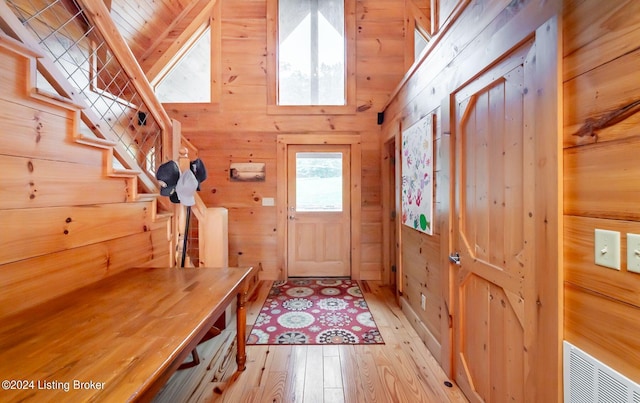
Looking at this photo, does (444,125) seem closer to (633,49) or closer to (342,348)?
(633,49)

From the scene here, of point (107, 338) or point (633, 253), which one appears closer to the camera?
point (633, 253)

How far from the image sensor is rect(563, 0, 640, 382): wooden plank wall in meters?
0.70

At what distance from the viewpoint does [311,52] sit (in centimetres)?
355

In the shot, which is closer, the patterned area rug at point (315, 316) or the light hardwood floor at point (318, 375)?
the light hardwood floor at point (318, 375)

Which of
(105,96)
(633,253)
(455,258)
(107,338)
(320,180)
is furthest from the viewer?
(320,180)

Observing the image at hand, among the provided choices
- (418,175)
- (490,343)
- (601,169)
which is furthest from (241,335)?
(601,169)

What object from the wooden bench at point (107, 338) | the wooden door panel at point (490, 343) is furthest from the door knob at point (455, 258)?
the wooden bench at point (107, 338)

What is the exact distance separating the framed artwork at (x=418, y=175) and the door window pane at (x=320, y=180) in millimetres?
1193

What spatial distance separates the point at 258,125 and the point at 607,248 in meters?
3.46

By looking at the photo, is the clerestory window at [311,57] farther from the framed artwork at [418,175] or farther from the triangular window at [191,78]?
the framed artwork at [418,175]

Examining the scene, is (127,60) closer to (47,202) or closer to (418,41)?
(47,202)

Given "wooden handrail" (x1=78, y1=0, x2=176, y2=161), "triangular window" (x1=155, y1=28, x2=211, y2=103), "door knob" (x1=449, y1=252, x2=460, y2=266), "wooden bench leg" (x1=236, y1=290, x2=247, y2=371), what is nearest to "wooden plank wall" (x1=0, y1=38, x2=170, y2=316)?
"wooden handrail" (x1=78, y1=0, x2=176, y2=161)

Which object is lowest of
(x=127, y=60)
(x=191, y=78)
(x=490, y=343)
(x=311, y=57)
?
(x=490, y=343)

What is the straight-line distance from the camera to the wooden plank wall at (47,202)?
108 cm
